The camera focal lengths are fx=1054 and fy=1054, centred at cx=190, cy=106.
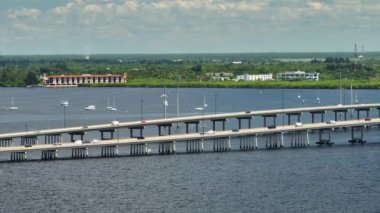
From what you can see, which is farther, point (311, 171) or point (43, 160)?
point (43, 160)

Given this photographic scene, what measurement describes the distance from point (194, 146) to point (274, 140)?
485 inches

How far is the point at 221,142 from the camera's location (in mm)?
145500

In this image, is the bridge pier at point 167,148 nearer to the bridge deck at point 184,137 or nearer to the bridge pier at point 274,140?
the bridge deck at point 184,137

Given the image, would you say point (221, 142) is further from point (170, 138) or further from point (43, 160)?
point (43, 160)

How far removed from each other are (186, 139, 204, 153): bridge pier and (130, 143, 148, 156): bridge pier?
584cm

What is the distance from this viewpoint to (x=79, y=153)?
134500mm

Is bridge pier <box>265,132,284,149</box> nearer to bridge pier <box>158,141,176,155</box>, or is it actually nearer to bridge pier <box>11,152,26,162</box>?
bridge pier <box>158,141,176,155</box>

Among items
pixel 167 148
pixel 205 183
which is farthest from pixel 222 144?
pixel 205 183

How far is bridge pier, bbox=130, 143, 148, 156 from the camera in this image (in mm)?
136875

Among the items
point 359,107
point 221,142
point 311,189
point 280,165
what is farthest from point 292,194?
point 359,107

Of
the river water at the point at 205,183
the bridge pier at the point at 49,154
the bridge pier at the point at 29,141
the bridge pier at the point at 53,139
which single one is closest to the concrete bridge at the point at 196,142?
the bridge pier at the point at 49,154

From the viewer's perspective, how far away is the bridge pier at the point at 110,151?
445ft

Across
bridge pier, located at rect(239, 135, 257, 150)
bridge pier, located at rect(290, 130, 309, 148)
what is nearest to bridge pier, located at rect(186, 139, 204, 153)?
bridge pier, located at rect(239, 135, 257, 150)

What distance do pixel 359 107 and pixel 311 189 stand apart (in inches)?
3196
